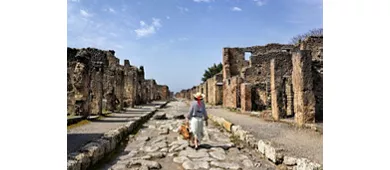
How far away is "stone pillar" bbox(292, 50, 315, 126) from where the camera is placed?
841 centimetres

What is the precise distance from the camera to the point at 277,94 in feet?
35.1

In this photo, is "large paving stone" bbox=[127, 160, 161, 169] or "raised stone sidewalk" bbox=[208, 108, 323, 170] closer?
"raised stone sidewalk" bbox=[208, 108, 323, 170]

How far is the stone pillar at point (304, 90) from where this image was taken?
841cm

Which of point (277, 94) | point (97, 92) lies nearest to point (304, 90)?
point (277, 94)

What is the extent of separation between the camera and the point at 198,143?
652 cm

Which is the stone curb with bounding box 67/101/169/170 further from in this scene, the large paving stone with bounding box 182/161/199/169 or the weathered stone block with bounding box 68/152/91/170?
the large paving stone with bounding box 182/161/199/169

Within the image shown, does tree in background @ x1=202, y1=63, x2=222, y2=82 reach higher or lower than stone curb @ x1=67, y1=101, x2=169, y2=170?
higher

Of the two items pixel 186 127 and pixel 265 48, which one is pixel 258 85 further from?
pixel 265 48

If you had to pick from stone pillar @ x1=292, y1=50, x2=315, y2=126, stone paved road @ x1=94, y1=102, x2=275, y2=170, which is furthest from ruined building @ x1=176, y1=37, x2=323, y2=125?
stone paved road @ x1=94, y1=102, x2=275, y2=170

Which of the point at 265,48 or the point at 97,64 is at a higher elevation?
the point at 265,48

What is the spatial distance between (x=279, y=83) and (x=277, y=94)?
1.59ft

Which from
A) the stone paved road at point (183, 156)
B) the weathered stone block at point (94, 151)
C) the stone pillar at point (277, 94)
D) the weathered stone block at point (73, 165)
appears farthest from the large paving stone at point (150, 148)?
the stone pillar at point (277, 94)
